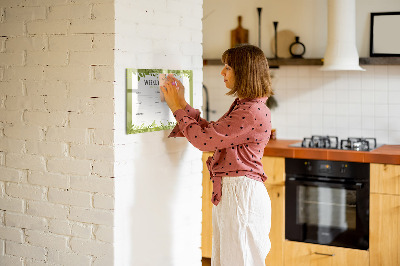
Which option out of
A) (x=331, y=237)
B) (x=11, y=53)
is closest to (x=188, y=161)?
(x=11, y=53)

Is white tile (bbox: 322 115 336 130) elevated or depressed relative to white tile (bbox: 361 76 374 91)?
depressed

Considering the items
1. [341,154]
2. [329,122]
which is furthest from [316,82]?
[341,154]

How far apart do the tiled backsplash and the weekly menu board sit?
2.03 meters

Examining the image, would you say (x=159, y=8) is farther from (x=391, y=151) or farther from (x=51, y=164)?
(x=391, y=151)

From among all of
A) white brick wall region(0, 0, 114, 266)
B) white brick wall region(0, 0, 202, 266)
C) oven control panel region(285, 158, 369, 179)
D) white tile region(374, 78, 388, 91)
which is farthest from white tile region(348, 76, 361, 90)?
white brick wall region(0, 0, 114, 266)

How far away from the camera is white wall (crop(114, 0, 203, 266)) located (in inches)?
101

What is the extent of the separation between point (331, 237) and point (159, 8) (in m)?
2.20

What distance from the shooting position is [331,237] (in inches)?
162

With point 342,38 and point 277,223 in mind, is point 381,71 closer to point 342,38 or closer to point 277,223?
point 342,38

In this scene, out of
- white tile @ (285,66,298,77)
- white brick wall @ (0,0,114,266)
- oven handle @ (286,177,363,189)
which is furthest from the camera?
white tile @ (285,66,298,77)

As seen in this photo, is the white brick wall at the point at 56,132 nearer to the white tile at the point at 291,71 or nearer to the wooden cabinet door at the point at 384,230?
the wooden cabinet door at the point at 384,230

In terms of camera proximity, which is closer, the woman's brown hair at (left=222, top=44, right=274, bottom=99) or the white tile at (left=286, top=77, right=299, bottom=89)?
the woman's brown hair at (left=222, top=44, right=274, bottom=99)

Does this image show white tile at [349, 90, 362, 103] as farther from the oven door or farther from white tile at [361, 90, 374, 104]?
the oven door

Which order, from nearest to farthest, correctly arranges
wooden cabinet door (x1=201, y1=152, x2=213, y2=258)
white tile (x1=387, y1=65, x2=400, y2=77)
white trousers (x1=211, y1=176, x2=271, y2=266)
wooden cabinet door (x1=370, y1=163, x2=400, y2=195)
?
white trousers (x1=211, y1=176, x2=271, y2=266), wooden cabinet door (x1=370, y1=163, x2=400, y2=195), white tile (x1=387, y1=65, x2=400, y2=77), wooden cabinet door (x1=201, y1=152, x2=213, y2=258)
